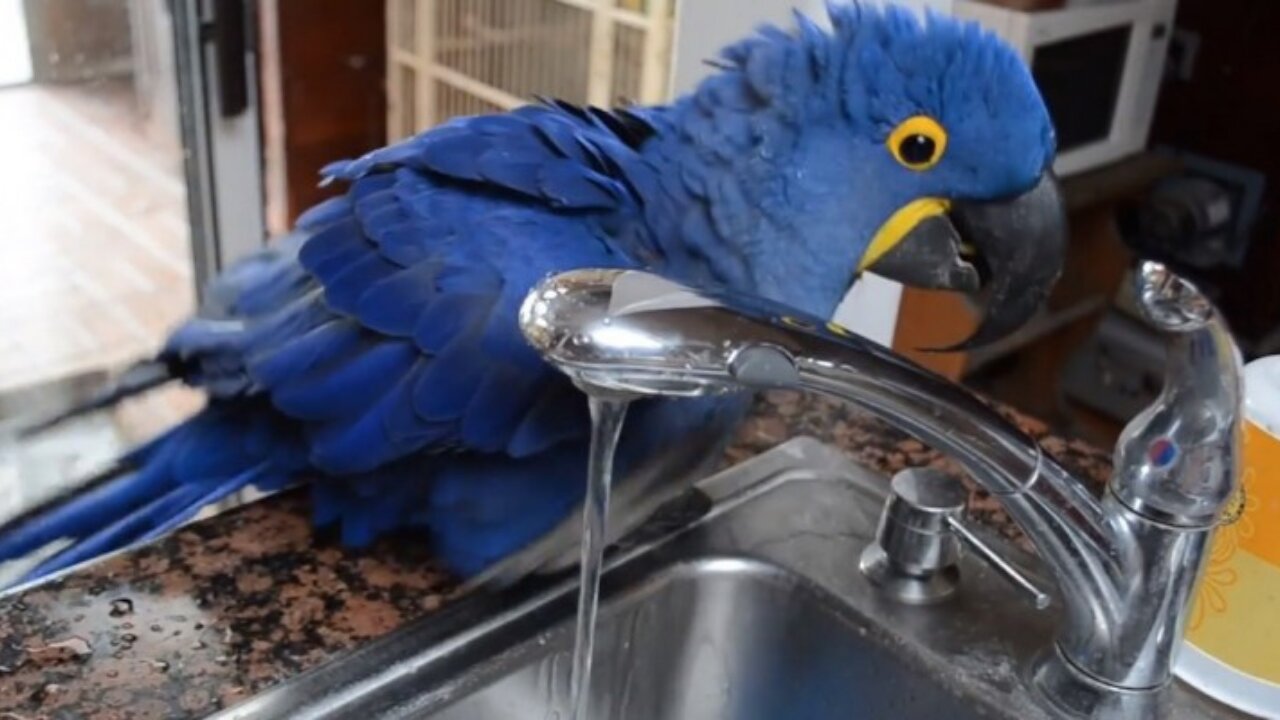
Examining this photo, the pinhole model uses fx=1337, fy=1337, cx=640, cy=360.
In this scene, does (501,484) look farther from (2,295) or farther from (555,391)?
(2,295)

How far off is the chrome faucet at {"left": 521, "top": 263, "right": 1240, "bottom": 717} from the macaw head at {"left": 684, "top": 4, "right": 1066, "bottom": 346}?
0.15 metres

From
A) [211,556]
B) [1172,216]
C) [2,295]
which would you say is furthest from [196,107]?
[1172,216]

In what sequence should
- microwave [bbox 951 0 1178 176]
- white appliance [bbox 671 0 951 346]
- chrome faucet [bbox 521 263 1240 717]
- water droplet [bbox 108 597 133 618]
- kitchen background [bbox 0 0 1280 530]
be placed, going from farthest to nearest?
kitchen background [bbox 0 0 1280 530] → microwave [bbox 951 0 1178 176] → white appliance [bbox 671 0 951 346] → water droplet [bbox 108 597 133 618] → chrome faucet [bbox 521 263 1240 717]

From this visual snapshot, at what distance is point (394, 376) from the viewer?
0.64 m

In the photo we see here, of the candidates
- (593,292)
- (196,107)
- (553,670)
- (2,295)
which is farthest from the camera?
(2,295)

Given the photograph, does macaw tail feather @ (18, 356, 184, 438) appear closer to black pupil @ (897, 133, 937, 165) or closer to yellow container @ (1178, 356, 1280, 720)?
black pupil @ (897, 133, 937, 165)

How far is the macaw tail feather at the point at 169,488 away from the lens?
0.69 meters

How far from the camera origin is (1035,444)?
555mm

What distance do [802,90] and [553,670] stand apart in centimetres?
31

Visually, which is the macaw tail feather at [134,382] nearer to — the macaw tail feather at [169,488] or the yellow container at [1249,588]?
the macaw tail feather at [169,488]

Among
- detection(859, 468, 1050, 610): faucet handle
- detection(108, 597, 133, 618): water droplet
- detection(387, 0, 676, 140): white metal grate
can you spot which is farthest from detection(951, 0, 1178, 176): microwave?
detection(108, 597, 133, 618): water droplet

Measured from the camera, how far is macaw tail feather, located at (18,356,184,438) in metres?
0.74

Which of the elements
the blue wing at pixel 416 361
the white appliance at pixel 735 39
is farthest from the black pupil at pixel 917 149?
the white appliance at pixel 735 39

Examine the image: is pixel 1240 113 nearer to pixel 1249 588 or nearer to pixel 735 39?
pixel 735 39
